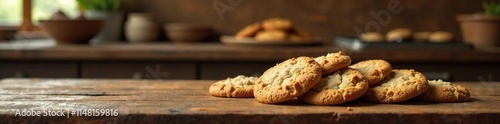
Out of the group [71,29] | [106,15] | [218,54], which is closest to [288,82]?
[218,54]

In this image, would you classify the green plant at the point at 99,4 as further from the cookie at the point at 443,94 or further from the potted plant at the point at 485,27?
the cookie at the point at 443,94

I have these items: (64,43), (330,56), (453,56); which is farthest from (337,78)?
(64,43)

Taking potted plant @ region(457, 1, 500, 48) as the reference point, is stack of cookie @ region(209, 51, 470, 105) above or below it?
below

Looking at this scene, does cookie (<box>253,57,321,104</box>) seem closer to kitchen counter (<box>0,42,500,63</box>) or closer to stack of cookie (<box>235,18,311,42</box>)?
kitchen counter (<box>0,42,500,63</box>)

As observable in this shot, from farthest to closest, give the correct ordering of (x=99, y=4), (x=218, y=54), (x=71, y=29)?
(x=99, y=4)
(x=71, y=29)
(x=218, y=54)

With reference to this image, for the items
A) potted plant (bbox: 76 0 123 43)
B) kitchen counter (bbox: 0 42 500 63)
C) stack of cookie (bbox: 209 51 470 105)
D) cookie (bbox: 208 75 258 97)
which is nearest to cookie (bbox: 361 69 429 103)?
stack of cookie (bbox: 209 51 470 105)

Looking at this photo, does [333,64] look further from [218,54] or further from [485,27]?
[485,27]

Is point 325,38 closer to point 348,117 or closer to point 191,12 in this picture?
point 191,12

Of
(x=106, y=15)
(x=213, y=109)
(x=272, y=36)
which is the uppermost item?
(x=106, y=15)
